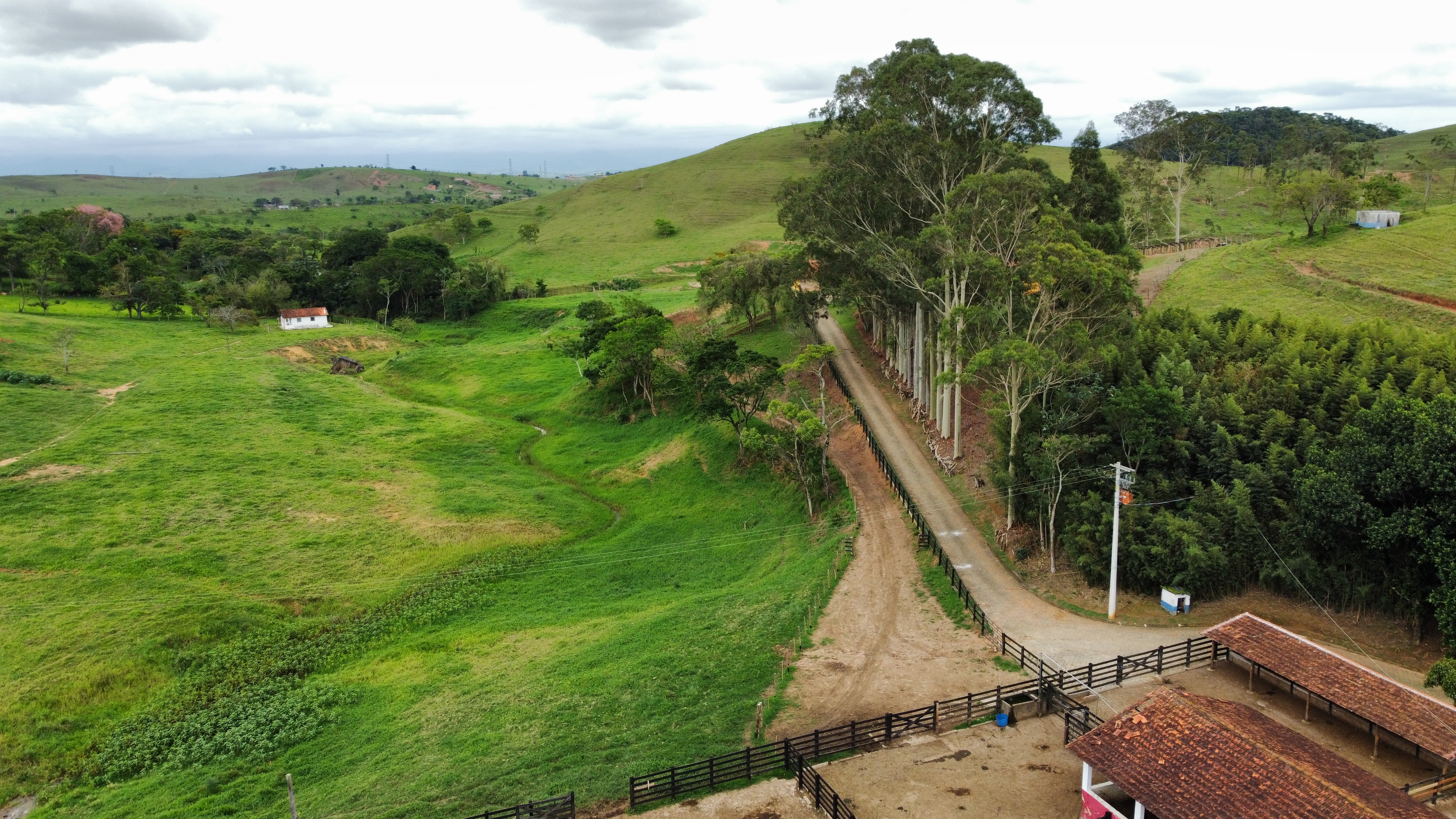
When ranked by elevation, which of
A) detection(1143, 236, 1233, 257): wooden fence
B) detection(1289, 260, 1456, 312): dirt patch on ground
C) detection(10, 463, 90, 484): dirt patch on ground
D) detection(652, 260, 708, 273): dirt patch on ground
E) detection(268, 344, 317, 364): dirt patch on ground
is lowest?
detection(10, 463, 90, 484): dirt patch on ground

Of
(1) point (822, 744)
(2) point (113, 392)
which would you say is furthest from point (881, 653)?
(2) point (113, 392)

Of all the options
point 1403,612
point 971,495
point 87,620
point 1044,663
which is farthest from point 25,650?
point 1403,612

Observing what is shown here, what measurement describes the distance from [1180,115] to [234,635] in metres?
80.4

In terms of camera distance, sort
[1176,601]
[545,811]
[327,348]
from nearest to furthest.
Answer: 1. [545,811]
2. [1176,601]
3. [327,348]

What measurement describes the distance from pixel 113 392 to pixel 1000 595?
201 ft

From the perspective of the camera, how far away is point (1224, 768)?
18.4m

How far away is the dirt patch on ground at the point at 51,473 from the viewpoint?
44.9m

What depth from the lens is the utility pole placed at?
2803cm

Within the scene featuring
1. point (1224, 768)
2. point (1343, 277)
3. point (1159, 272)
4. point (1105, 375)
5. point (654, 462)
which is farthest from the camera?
point (1159, 272)

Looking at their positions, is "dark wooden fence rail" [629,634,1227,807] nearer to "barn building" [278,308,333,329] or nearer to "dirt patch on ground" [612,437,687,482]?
"dirt patch on ground" [612,437,687,482]

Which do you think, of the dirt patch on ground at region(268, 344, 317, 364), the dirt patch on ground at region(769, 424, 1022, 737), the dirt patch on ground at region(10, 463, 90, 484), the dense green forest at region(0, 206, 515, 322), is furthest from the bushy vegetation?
the dense green forest at region(0, 206, 515, 322)

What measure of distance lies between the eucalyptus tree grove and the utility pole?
19.3 ft

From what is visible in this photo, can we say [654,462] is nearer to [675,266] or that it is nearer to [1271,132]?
[675,266]

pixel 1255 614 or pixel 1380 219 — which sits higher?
pixel 1380 219
